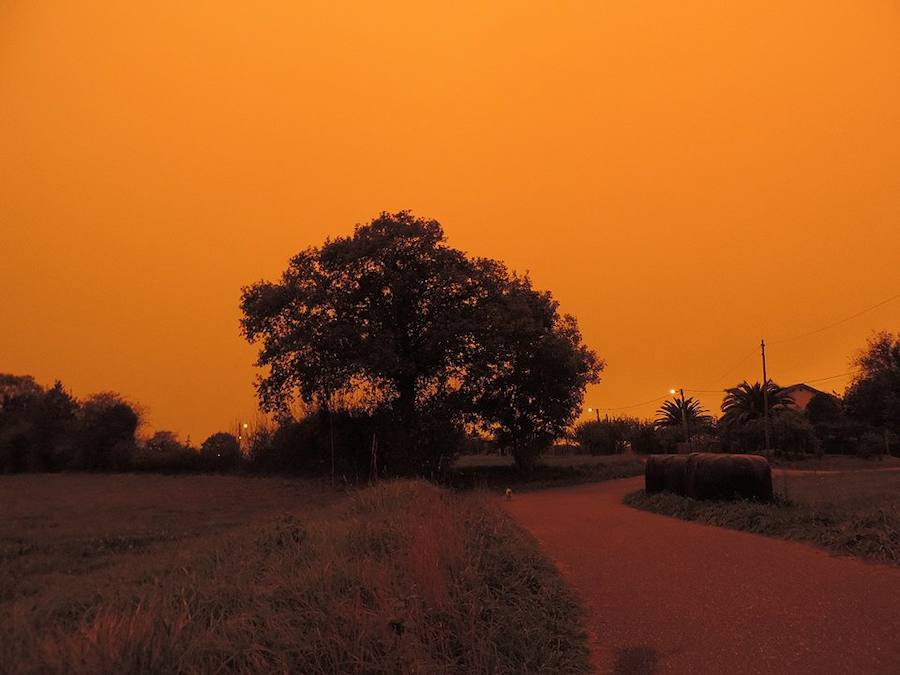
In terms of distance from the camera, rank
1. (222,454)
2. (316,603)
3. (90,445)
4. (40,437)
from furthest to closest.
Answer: (40,437)
(90,445)
(222,454)
(316,603)

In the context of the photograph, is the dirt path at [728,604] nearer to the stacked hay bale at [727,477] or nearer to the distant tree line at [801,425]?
the stacked hay bale at [727,477]

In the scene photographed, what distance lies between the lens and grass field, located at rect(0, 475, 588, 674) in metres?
4.82

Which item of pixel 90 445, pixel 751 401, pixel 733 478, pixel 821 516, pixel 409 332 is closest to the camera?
pixel 821 516

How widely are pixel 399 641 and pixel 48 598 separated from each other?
6111 millimetres

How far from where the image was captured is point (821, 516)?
13.3m

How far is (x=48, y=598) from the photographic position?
895 centimetres

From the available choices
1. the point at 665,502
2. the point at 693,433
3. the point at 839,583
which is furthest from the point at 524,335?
the point at 693,433

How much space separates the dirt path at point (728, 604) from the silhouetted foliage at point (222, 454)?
3190cm

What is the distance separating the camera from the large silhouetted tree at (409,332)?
110 feet

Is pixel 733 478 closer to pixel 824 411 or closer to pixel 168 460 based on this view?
pixel 168 460

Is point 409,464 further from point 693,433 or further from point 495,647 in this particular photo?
point 693,433

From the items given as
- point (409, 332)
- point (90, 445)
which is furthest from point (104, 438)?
point (409, 332)

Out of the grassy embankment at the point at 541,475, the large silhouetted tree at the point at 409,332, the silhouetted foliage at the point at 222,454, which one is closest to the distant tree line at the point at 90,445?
the silhouetted foliage at the point at 222,454

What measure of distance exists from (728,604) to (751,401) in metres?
55.8
